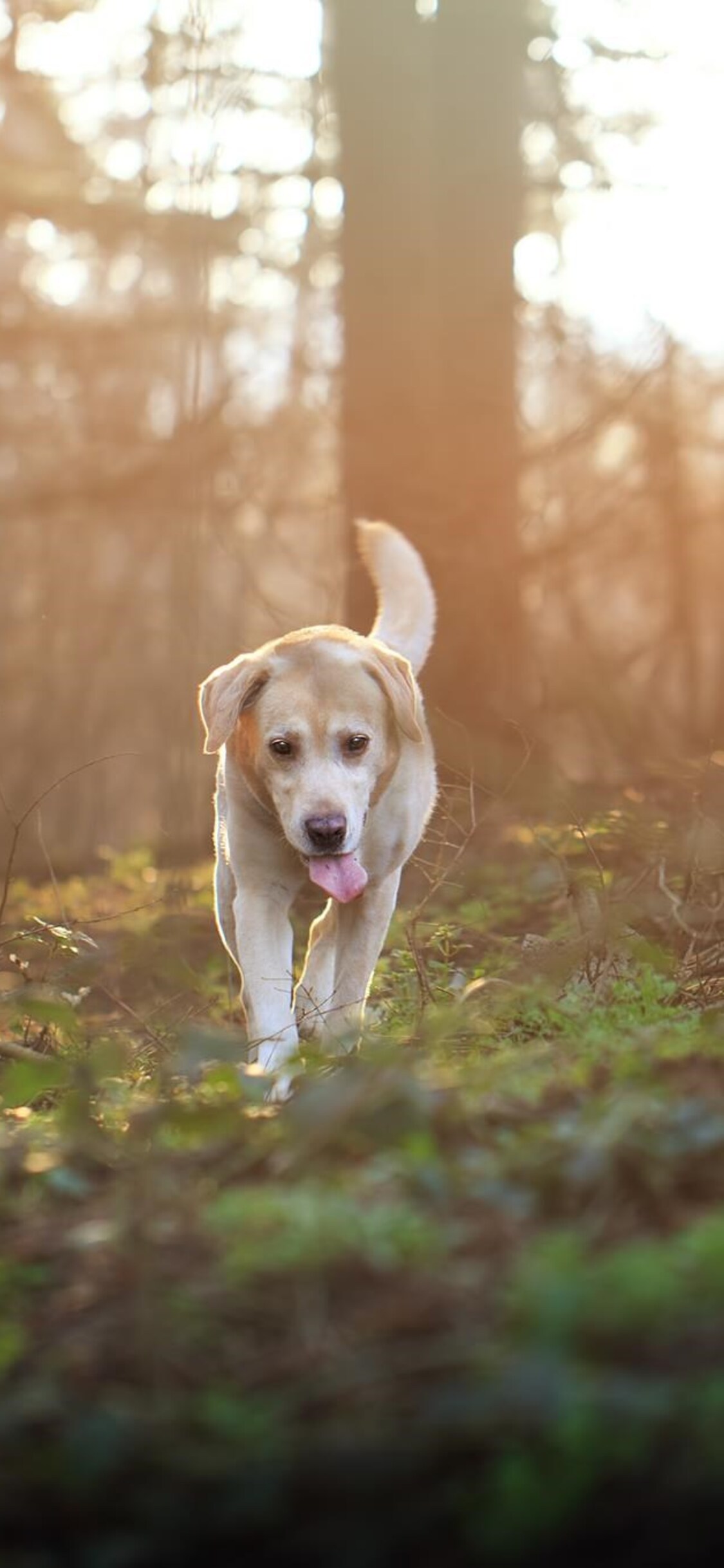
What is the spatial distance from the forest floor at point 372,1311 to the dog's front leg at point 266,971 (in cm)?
89

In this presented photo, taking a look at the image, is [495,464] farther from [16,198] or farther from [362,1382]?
[362,1382]

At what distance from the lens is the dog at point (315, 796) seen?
4.64 metres

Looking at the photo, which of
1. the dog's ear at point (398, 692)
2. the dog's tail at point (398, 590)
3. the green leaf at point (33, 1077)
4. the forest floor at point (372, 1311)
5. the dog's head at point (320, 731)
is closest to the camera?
the forest floor at point (372, 1311)

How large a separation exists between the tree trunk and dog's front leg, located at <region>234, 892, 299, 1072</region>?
160 inches

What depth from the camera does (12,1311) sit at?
2471mm

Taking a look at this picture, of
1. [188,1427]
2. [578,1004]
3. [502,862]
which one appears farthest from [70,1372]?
[502,862]

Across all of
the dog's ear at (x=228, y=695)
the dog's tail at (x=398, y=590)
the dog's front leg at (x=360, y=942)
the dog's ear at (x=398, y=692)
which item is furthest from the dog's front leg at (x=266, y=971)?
the dog's tail at (x=398, y=590)

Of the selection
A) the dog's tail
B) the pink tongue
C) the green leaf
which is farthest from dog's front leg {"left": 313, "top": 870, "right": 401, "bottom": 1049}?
the green leaf

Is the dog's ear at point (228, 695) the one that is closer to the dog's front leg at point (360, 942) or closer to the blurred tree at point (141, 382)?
the dog's front leg at point (360, 942)

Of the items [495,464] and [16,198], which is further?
[16,198]

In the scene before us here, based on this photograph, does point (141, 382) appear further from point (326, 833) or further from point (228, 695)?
point (326, 833)

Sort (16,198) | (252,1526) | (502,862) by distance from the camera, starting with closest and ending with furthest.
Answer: (252,1526) → (502,862) → (16,198)

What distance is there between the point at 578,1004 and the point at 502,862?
2917mm

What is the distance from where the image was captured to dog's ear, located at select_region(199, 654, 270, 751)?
15.7 feet
